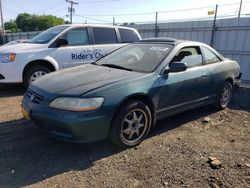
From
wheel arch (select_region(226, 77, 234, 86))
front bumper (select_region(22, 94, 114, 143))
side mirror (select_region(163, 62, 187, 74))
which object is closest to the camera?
front bumper (select_region(22, 94, 114, 143))

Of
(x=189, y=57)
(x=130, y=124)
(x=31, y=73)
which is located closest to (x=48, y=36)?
(x=31, y=73)

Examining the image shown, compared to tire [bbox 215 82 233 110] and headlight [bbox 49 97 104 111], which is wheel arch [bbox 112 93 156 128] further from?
tire [bbox 215 82 233 110]

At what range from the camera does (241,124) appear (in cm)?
480

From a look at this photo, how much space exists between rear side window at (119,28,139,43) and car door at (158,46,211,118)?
3.38 m

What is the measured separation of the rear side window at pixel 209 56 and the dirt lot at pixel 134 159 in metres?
1.30

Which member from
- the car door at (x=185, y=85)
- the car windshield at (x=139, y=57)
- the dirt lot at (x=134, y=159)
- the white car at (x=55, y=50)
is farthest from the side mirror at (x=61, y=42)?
the car door at (x=185, y=85)

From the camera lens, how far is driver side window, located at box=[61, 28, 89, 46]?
22.0ft

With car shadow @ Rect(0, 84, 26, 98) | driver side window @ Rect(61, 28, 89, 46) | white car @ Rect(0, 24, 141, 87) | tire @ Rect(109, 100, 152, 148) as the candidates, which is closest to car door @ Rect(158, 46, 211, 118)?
tire @ Rect(109, 100, 152, 148)

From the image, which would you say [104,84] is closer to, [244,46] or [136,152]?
[136,152]

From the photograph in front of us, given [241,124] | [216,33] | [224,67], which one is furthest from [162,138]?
[216,33]

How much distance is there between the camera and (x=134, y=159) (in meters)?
3.34

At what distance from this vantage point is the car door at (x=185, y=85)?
3.93 m

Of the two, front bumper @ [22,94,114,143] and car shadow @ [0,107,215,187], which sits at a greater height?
front bumper @ [22,94,114,143]

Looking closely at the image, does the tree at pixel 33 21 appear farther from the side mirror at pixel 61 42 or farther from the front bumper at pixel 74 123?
the front bumper at pixel 74 123
